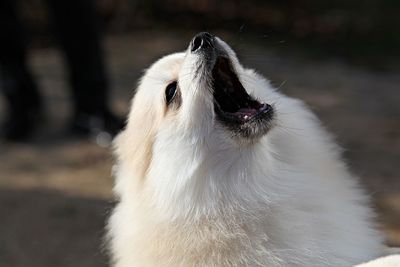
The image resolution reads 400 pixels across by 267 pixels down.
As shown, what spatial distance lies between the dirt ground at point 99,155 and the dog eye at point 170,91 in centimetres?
58

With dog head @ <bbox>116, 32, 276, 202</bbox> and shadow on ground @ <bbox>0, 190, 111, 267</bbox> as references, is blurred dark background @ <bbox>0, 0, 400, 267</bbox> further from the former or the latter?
dog head @ <bbox>116, 32, 276, 202</bbox>

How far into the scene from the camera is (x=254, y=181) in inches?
83.5

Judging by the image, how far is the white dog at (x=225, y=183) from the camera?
202cm

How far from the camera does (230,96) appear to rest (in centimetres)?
224

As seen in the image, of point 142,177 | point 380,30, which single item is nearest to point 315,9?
point 380,30

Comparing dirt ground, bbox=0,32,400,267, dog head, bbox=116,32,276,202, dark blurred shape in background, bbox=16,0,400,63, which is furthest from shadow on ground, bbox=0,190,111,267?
dark blurred shape in background, bbox=16,0,400,63

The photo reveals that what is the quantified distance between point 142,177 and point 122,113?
324 centimetres

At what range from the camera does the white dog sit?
6.63ft

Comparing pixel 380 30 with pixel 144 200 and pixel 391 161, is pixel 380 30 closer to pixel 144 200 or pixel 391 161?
pixel 391 161

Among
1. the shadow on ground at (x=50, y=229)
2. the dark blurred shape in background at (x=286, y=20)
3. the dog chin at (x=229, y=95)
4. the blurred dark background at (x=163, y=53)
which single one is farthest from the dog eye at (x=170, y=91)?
the dark blurred shape in background at (x=286, y=20)

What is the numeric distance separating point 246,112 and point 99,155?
276 centimetres

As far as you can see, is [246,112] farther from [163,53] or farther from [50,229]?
[163,53]

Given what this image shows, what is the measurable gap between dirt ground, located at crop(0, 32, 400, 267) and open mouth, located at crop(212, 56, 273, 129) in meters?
0.49

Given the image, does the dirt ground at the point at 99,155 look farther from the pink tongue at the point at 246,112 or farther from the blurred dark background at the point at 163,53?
the pink tongue at the point at 246,112
